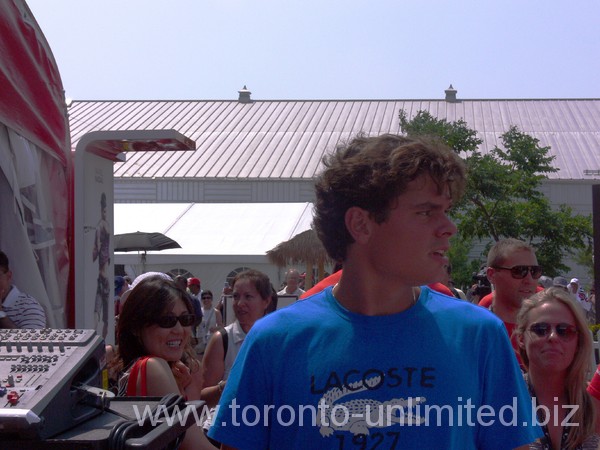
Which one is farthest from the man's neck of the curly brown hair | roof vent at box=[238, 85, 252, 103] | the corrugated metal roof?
roof vent at box=[238, 85, 252, 103]

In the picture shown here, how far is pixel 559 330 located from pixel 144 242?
12525 mm

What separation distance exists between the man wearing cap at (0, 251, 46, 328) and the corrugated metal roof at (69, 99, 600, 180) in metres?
28.3

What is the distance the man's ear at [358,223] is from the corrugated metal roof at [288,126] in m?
31.5

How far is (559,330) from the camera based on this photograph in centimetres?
380

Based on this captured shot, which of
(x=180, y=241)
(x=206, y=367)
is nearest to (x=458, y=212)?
(x=180, y=241)

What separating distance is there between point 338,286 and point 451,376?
15.7 inches

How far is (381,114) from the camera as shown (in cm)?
4347

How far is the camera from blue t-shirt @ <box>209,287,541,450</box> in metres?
2.14

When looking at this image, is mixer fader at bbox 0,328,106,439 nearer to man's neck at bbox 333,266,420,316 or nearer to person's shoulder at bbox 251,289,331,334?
person's shoulder at bbox 251,289,331,334

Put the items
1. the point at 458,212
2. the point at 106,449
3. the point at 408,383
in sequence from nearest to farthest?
the point at 106,449
the point at 408,383
the point at 458,212

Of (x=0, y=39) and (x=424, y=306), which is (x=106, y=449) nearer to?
(x=424, y=306)

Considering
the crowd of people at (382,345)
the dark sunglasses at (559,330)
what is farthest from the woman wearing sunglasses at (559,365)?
the crowd of people at (382,345)

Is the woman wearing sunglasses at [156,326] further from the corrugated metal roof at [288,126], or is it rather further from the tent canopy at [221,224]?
the corrugated metal roof at [288,126]

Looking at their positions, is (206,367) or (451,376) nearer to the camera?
(451,376)
